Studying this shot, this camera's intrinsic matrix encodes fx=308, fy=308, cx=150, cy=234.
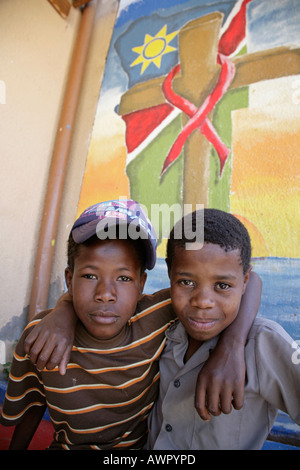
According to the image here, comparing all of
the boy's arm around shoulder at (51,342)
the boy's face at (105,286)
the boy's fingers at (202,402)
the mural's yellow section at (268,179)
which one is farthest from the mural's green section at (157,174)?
the boy's fingers at (202,402)

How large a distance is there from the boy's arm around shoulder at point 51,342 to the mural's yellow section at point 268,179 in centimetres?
119

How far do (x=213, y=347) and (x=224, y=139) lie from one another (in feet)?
4.60

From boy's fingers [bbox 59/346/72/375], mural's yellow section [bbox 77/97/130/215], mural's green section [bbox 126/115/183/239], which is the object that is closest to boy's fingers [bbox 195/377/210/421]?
boy's fingers [bbox 59/346/72/375]

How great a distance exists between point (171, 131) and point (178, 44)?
70 centimetres

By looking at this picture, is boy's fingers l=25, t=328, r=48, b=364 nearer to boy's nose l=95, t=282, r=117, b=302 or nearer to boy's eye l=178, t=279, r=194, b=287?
boy's nose l=95, t=282, r=117, b=302

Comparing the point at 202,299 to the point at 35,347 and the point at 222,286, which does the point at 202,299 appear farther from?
the point at 35,347

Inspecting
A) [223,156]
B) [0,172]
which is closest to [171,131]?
[223,156]

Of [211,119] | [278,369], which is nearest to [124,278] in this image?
[278,369]

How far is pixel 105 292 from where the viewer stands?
3.26 ft

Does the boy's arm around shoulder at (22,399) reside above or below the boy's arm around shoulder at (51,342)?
below

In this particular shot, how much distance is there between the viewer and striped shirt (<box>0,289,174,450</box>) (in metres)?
1.08

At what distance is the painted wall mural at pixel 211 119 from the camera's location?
174 cm

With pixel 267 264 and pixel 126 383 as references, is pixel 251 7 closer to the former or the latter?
pixel 267 264

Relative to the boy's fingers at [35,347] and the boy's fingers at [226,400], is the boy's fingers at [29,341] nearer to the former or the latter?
the boy's fingers at [35,347]
